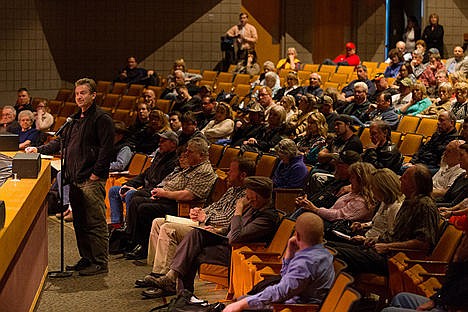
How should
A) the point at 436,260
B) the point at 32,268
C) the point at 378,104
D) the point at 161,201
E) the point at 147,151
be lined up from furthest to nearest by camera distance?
the point at 378,104 → the point at 147,151 → the point at 161,201 → the point at 32,268 → the point at 436,260

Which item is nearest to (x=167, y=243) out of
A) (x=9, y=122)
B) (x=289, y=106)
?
(x=289, y=106)

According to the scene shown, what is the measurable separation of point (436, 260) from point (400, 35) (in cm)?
1202

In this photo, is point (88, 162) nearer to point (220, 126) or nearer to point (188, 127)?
point (188, 127)

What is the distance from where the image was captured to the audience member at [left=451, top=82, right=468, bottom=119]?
8.35 m

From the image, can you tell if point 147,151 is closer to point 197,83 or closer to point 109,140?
point 109,140

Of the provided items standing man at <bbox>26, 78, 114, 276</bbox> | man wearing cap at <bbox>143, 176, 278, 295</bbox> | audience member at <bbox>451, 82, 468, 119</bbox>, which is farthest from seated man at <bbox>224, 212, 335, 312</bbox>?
audience member at <bbox>451, 82, 468, 119</bbox>

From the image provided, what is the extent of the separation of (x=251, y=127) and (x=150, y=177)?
1867mm

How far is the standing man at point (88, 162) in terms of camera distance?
18.9 feet

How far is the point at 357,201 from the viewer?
5.50 m

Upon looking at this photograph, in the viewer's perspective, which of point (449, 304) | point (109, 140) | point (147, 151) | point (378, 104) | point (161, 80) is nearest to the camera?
point (449, 304)

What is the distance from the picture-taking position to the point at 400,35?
16.2 m

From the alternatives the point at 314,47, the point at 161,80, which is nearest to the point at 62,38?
the point at 161,80

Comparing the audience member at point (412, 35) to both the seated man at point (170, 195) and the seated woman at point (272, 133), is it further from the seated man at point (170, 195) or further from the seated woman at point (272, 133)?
the seated man at point (170, 195)

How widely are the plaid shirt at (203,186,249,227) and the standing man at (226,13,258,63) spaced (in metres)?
8.56
